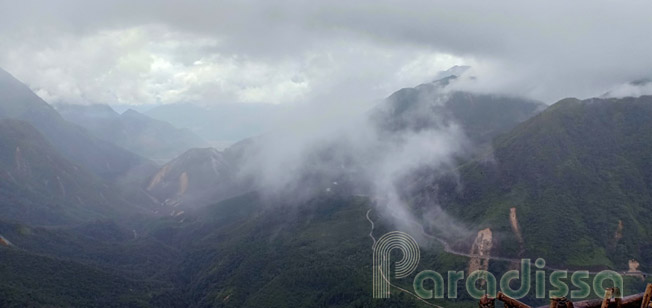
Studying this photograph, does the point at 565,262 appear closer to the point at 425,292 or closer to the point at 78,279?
the point at 425,292

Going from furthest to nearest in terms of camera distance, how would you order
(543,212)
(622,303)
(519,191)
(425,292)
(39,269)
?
(519,191) < (543,212) < (39,269) < (425,292) < (622,303)

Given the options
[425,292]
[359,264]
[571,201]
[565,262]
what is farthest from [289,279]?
[571,201]
